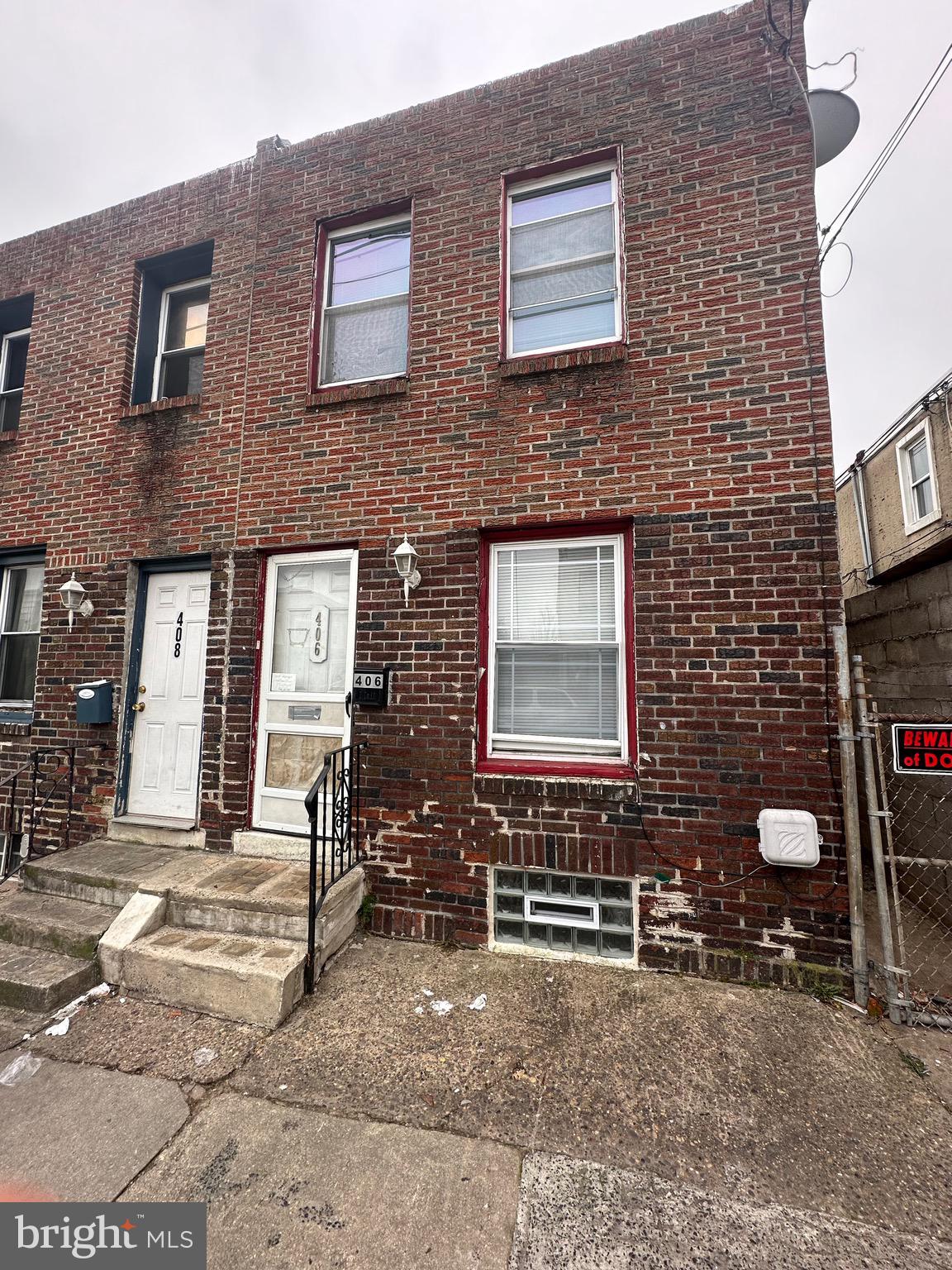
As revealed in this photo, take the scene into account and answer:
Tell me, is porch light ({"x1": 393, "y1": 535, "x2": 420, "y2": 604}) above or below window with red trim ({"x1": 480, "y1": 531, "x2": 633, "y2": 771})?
above

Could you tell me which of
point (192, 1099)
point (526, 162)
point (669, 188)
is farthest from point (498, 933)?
point (526, 162)

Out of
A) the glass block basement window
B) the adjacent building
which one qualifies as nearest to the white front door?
the glass block basement window

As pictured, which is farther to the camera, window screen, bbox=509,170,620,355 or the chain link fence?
window screen, bbox=509,170,620,355

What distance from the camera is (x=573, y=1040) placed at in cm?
282

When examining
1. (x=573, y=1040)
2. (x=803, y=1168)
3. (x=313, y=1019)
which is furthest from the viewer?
(x=313, y=1019)

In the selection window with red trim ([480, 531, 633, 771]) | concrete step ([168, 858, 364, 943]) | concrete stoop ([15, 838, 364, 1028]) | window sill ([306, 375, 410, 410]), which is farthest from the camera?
window sill ([306, 375, 410, 410])

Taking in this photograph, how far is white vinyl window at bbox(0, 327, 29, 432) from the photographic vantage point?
650 cm

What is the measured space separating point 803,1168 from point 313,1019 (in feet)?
7.51

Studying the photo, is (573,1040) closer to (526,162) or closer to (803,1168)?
(803,1168)

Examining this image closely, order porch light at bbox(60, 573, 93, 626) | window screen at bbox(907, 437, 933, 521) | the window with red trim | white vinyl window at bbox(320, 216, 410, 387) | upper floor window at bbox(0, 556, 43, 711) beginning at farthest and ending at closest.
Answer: window screen at bbox(907, 437, 933, 521) → upper floor window at bbox(0, 556, 43, 711) → porch light at bbox(60, 573, 93, 626) → white vinyl window at bbox(320, 216, 410, 387) → the window with red trim

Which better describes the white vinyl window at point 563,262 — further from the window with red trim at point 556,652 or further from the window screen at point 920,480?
the window screen at point 920,480

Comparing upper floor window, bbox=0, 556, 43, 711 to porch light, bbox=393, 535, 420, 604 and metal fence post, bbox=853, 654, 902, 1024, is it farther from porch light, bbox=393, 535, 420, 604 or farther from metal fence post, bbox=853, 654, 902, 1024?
metal fence post, bbox=853, 654, 902, 1024

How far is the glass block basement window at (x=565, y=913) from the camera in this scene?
3570 millimetres

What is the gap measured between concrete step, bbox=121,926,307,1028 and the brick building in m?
0.88
